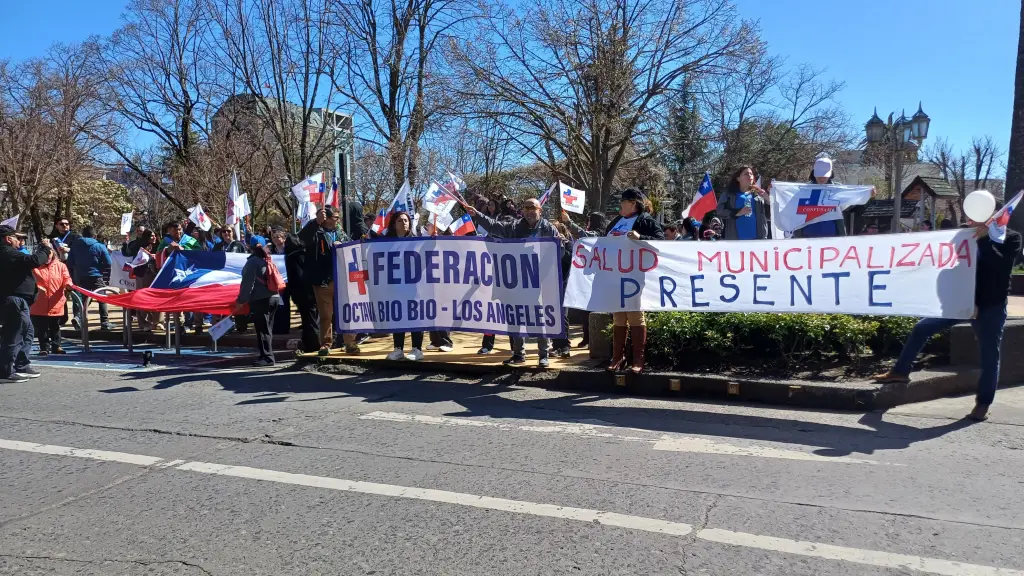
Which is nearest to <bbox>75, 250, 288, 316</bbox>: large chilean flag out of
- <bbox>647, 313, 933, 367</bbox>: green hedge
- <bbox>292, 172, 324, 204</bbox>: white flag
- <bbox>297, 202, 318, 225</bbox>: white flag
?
<bbox>297, 202, 318, 225</bbox>: white flag

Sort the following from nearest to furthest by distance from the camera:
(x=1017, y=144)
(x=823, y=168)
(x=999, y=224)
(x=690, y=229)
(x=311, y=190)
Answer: (x=999, y=224) → (x=823, y=168) → (x=690, y=229) → (x=311, y=190) → (x=1017, y=144)

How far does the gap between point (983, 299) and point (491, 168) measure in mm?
23678

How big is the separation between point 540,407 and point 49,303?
8.15 metres

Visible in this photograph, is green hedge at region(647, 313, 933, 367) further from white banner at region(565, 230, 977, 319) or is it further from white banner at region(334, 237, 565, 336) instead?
white banner at region(334, 237, 565, 336)

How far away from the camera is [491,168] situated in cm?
2875

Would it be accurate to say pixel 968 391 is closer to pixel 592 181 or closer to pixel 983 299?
pixel 983 299

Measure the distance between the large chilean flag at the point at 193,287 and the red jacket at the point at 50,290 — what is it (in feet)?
1.15

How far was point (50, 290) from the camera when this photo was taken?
10.8 m

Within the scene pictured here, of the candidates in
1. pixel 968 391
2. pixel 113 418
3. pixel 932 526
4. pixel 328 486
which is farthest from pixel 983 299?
pixel 113 418

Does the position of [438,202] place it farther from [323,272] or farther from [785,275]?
[785,275]

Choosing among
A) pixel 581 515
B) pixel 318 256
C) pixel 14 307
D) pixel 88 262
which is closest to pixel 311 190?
pixel 318 256

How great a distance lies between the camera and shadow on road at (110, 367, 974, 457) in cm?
566

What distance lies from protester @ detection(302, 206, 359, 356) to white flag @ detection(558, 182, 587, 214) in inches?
137

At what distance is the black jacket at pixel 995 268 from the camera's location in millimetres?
5957
